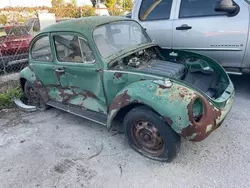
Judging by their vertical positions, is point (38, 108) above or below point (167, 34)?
below

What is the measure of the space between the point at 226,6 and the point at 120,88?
7.96 feet

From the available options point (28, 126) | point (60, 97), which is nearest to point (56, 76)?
point (60, 97)

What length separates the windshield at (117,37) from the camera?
10.6ft

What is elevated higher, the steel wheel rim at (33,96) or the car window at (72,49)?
the car window at (72,49)

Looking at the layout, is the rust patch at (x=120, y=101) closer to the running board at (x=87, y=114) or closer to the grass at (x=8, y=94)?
the running board at (x=87, y=114)

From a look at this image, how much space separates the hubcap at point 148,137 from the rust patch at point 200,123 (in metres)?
0.40

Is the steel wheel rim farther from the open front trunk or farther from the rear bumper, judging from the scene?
the rear bumper

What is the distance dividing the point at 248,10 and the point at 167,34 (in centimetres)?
155

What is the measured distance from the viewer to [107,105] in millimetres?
3234

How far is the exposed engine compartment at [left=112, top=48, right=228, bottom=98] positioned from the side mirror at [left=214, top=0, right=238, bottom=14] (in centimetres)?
98

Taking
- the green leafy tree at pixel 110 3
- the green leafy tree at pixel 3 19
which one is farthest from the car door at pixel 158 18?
the green leafy tree at pixel 110 3

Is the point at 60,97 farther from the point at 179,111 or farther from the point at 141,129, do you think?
the point at 179,111

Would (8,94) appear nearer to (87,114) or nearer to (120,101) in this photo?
(87,114)

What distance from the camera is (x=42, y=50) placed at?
404cm
